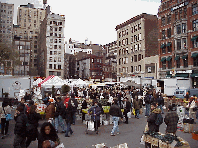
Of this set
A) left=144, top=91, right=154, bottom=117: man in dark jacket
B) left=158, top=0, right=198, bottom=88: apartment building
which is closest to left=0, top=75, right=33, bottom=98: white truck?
left=144, top=91, right=154, bottom=117: man in dark jacket

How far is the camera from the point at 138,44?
200 feet

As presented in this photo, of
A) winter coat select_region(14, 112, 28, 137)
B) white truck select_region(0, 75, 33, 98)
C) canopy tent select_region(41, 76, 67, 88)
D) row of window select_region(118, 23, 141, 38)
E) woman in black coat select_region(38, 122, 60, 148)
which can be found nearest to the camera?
woman in black coat select_region(38, 122, 60, 148)

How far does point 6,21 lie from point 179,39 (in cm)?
8132

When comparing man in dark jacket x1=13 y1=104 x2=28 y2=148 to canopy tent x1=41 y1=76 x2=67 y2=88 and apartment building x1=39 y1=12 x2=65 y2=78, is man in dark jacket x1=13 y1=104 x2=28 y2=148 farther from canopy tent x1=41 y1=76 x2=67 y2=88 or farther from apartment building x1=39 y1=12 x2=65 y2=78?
apartment building x1=39 y1=12 x2=65 y2=78

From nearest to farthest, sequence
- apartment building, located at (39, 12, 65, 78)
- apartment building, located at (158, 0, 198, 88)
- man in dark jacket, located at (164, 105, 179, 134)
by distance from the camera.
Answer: man in dark jacket, located at (164, 105, 179, 134) → apartment building, located at (158, 0, 198, 88) → apartment building, located at (39, 12, 65, 78)

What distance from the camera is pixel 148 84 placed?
132ft

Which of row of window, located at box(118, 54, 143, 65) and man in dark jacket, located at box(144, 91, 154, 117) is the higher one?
row of window, located at box(118, 54, 143, 65)

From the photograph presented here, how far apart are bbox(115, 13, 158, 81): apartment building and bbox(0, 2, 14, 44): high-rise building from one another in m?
54.7

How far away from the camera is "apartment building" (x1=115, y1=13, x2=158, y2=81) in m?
58.6

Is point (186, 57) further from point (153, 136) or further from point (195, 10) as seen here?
point (153, 136)

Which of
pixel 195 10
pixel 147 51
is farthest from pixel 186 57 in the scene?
pixel 147 51

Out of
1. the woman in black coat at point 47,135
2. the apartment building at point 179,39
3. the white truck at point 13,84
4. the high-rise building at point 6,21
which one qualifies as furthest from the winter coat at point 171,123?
the high-rise building at point 6,21

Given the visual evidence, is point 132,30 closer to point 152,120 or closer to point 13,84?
point 13,84

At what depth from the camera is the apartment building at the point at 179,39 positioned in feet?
129
